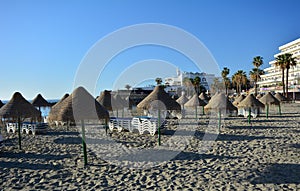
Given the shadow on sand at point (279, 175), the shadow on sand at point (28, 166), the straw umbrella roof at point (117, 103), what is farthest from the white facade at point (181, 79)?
the shadow on sand at point (28, 166)

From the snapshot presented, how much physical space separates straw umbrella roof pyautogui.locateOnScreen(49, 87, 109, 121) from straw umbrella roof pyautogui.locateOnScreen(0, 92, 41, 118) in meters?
2.28

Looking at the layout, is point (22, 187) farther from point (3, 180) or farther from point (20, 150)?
point (20, 150)

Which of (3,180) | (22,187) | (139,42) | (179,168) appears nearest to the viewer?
(22,187)

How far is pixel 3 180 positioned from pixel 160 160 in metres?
3.91

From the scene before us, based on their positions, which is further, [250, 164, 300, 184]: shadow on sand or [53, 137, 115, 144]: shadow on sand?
[53, 137, 115, 144]: shadow on sand

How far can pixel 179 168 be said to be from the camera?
19.9 feet

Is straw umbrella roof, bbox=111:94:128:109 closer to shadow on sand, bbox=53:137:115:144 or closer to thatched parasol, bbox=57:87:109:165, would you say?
shadow on sand, bbox=53:137:115:144

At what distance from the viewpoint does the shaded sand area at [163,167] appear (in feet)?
16.5

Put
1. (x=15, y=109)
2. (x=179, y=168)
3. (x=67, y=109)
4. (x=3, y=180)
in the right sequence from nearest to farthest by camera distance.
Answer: (x=3, y=180) < (x=179, y=168) < (x=67, y=109) < (x=15, y=109)

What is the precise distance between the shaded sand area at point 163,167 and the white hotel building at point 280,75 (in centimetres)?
4311

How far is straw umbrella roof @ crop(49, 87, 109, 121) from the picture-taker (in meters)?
6.35

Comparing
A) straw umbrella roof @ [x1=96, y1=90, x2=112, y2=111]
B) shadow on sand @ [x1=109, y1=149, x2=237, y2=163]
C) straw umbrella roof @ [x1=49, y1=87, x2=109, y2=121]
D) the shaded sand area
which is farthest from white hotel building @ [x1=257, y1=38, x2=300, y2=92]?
straw umbrella roof @ [x1=49, y1=87, x2=109, y2=121]

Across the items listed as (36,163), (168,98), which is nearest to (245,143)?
(168,98)

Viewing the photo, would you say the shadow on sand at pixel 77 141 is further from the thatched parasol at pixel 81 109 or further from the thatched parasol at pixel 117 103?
the thatched parasol at pixel 117 103
